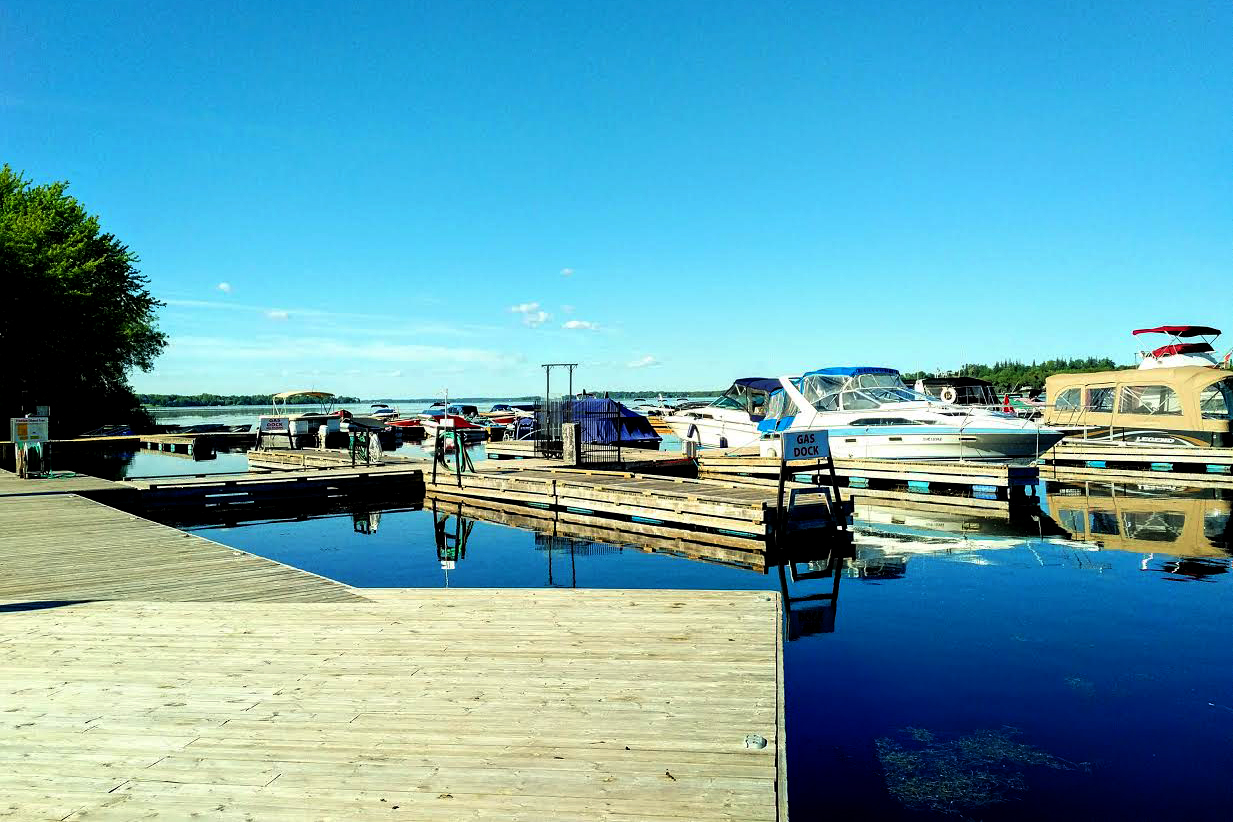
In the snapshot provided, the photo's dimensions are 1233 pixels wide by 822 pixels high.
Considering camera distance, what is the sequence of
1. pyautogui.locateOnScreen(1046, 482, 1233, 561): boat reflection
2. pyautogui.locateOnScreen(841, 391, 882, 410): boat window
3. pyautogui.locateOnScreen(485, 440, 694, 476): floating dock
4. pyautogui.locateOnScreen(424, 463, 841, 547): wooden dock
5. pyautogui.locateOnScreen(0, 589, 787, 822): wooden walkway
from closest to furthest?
pyautogui.locateOnScreen(0, 589, 787, 822): wooden walkway < pyautogui.locateOnScreen(1046, 482, 1233, 561): boat reflection < pyautogui.locateOnScreen(424, 463, 841, 547): wooden dock < pyautogui.locateOnScreen(485, 440, 694, 476): floating dock < pyautogui.locateOnScreen(841, 391, 882, 410): boat window

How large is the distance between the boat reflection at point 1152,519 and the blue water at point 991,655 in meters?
0.66

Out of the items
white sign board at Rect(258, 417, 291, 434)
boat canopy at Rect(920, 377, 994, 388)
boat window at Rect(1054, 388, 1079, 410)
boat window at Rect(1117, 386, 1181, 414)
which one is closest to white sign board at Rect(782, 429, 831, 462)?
boat window at Rect(1117, 386, 1181, 414)

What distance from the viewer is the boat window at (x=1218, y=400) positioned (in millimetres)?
28875

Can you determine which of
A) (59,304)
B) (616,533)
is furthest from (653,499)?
(59,304)

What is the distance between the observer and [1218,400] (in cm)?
2952

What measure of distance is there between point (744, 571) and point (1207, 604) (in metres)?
6.31

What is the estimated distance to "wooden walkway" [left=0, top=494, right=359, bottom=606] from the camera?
29.2 feet

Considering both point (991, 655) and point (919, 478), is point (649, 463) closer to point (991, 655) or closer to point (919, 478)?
point (919, 478)

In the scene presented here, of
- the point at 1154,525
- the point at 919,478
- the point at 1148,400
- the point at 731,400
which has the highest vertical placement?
the point at 731,400

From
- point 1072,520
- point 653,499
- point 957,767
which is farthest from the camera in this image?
point 1072,520

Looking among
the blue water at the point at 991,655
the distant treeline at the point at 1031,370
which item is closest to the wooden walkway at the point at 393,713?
the blue water at the point at 991,655

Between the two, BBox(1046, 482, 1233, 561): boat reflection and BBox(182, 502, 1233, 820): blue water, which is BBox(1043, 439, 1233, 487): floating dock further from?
BBox(182, 502, 1233, 820): blue water

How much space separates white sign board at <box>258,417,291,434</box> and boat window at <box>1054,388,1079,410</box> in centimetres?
3286

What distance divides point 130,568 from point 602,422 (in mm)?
25543
